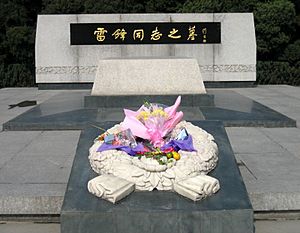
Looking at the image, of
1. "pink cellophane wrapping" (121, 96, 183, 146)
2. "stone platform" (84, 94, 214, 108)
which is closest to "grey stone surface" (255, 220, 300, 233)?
"pink cellophane wrapping" (121, 96, 183, 146)

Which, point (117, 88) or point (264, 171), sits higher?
point (117, 88)

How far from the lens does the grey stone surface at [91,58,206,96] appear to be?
6.93m

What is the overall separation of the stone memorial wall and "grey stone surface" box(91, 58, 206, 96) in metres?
3.91

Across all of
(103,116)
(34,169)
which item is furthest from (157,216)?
(103,116)

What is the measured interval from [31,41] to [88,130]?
11231 millimetres

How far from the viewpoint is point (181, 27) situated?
10.8 m

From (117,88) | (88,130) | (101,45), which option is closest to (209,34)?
(101,45)

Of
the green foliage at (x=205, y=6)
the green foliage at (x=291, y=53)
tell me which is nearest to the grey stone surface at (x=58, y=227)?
the green foliage at (x=205, y=6)

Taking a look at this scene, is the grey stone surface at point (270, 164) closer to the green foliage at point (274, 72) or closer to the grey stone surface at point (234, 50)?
the grey stone surface at point (234, 50)

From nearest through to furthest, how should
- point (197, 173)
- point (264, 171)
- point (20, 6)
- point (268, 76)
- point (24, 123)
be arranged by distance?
point (197, 173) → point (264, 171) → point (24, 123) → point (268, 76) → point (20, 6)

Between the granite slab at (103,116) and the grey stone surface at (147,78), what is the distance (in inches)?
13.4

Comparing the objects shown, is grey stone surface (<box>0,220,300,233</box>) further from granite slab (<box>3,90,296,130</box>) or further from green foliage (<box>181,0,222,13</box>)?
green foliage (<box>181,0,222,13</box>)

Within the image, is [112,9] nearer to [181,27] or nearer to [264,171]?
[181,27]

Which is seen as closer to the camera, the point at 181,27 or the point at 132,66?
the point at 132,66
